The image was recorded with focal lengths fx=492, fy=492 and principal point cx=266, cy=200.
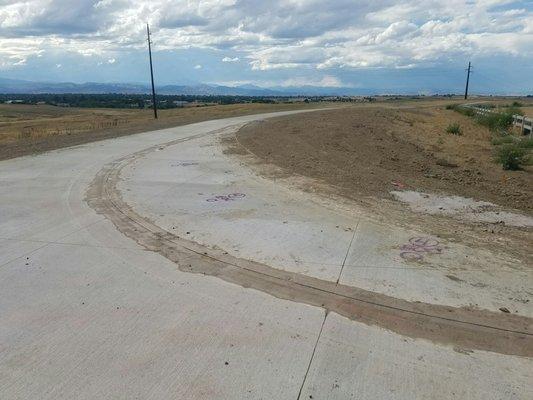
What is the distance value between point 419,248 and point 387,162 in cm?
808

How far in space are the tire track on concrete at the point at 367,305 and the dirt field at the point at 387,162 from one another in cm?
411

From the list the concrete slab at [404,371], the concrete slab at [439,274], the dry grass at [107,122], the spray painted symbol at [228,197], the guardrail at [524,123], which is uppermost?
the concrete slab at [439,274]

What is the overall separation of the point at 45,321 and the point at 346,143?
14.6 meters

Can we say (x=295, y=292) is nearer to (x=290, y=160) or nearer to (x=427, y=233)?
(x=427, y=233)

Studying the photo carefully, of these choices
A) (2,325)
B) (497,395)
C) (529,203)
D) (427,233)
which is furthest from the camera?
(529,203)

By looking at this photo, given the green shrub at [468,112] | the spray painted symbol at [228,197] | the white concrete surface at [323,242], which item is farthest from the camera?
the green shrub at [468,112]

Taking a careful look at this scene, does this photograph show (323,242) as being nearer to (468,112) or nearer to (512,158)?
(512,158)

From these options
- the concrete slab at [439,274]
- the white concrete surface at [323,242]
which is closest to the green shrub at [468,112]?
the white concrete surface at [323,242]

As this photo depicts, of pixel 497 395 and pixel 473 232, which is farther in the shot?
pixel 473 232

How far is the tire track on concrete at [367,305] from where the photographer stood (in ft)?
13.6

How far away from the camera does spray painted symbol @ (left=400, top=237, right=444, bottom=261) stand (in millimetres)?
5977

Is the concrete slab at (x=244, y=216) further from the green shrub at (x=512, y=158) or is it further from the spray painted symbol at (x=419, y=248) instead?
the green shrub at (x=512, y=158)

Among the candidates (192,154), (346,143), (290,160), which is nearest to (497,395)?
(290,160)

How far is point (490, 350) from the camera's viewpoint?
3959 mm
